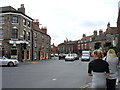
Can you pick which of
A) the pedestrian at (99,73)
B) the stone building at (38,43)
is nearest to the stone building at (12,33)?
the stone building at (38,43)

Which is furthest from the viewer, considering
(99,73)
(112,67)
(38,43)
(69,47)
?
(69,47)

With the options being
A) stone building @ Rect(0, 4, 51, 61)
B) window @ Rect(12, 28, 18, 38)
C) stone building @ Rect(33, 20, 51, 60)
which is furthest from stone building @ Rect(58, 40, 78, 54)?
window @ Rect(12, 28, 18, 38)

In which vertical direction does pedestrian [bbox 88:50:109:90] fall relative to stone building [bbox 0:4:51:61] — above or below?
below

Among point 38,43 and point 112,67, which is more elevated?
point 38,43

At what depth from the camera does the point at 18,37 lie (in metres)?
31.5

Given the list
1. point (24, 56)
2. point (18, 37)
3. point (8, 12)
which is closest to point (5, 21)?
point (8, 12)

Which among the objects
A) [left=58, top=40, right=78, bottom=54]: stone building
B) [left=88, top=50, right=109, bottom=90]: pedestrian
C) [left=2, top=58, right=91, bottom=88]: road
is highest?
[left=58, top=40, right=78, bottom=54]: stone building

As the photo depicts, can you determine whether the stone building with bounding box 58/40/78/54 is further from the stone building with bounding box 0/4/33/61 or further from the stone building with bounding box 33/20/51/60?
the stone building with bounding box 0/4/33/61

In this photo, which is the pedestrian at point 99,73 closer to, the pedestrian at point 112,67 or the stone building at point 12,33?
the pedestrian at point 112,67

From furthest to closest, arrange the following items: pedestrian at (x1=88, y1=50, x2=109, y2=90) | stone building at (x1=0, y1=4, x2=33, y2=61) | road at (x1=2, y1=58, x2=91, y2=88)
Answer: stone building at (x1=0, y1=4, x2=33, y2=61), road at (x1=2, y1=58, x2=91, y2=88), pedestrian at (x1=88, y1=50, x2=109, y2=90)

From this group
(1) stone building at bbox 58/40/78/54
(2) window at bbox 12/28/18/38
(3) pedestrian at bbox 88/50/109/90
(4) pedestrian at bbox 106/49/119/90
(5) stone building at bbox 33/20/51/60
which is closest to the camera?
(3) pedestrian at bbox 88/50/109/90

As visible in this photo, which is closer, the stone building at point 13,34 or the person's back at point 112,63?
the person's back at point 112,63

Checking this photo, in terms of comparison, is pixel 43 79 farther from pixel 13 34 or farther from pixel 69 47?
pixel 69 47

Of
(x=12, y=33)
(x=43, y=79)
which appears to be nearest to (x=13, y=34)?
(x=12, y=33)
